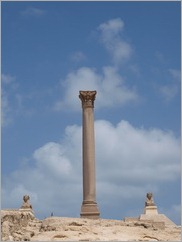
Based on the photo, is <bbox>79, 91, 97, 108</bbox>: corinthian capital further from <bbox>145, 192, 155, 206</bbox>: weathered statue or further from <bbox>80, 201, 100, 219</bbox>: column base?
<bbox>145, 192, 155, 206</bbox>: weathered statue

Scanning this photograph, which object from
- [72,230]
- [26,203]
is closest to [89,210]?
[72,230]

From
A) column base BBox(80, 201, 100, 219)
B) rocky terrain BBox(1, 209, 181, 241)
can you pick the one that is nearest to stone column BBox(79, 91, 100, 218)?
Answer: column base BBox(80, 201, 100, 219)

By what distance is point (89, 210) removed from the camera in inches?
1227

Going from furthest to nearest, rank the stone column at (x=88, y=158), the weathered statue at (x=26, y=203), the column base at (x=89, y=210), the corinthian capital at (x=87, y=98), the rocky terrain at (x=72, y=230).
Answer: the weathered statue at (x=26, y=203)
the corinthian capital at (x=87, y=98)
the stone column at (x=88, y=158)
the column base at (x=89, y=210)
the rocky terrain at (x=72, y=230)

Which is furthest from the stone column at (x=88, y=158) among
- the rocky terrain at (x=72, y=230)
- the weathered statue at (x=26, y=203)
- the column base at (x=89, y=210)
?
the weathered statue at (x=26, y=203)

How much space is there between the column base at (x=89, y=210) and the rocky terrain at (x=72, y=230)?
3.18 meters

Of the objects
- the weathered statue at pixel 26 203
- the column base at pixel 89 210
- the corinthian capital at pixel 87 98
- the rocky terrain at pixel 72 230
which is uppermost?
the corinthian capital at pixel 87 98

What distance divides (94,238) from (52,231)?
7.72 ft

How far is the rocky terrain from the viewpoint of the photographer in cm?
2345

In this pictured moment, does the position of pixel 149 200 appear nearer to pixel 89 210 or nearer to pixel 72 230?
pixel 89 210

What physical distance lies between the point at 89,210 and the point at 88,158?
298 cm

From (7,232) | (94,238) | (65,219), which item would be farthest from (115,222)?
(7,232)

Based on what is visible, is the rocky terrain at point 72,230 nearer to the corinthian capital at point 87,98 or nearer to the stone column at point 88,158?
the stone column at point 88,158

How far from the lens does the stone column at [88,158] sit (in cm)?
3128
